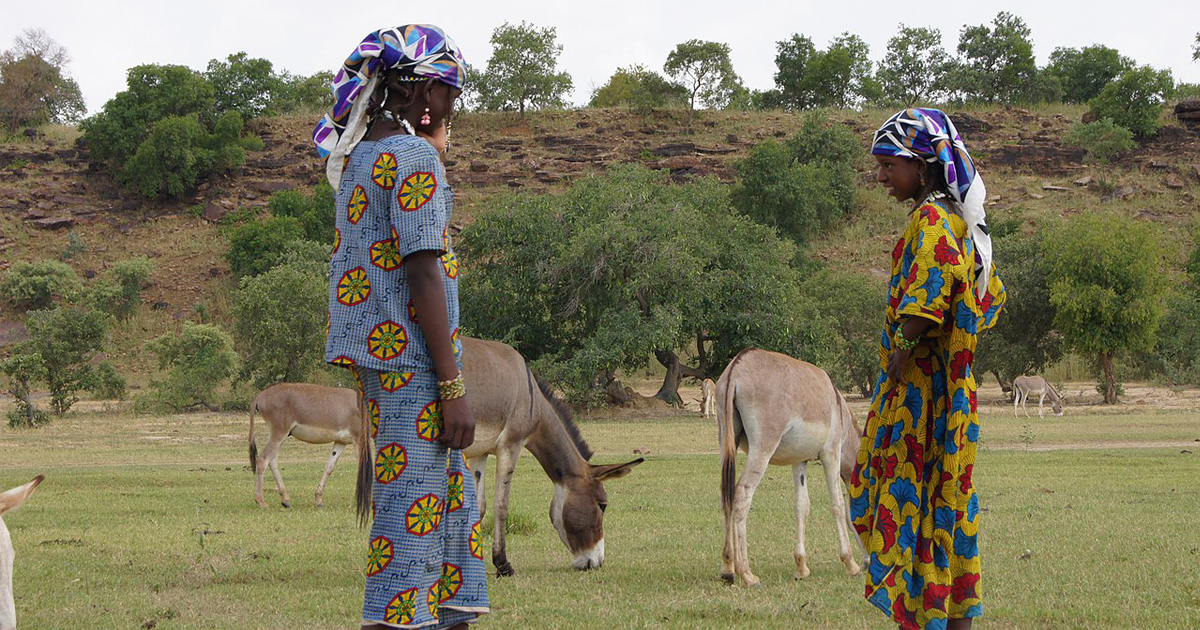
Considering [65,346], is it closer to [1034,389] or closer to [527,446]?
[527,446]

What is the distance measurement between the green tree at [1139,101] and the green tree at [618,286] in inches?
1570

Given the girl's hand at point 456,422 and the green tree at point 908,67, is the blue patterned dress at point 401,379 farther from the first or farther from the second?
the green tree at point 908,67

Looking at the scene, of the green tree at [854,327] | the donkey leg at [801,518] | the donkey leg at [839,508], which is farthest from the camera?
the green tree at [854,327]

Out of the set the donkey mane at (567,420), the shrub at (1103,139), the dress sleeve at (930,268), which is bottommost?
the donkey mane at (567,420)

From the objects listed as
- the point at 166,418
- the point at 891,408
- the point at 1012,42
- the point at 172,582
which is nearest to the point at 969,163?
the point at 891,408

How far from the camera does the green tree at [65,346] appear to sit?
29.2 meters

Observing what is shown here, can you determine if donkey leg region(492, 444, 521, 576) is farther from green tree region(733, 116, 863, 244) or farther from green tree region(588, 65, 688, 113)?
green tree region(588, 65, 688, 113)

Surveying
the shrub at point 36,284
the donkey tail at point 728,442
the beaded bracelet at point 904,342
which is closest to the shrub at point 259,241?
the shrub at point 36,284

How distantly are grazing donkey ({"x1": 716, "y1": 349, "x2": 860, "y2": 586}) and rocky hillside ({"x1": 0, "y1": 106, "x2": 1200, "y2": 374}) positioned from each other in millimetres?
45611

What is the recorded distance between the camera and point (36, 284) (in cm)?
4953

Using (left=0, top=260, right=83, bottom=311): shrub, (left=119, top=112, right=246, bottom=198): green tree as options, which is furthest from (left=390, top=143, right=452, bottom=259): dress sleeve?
(left=119, top=112, right=246, bottom=198): green tree

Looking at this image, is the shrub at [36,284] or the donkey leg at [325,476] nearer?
the donkey leg at [325,476]

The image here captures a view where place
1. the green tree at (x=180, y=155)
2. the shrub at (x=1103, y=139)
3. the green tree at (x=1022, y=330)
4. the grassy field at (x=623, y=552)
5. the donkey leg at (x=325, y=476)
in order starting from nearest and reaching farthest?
the grassy field at (x=623, y=552)
the donkey leg at (x=325, y=476)
the green tree at (x=1022, y=330)
the green tree at (x=180, y=155)
the shrub at (x=1103, y=139)

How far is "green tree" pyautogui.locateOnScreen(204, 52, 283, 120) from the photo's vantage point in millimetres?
65188
